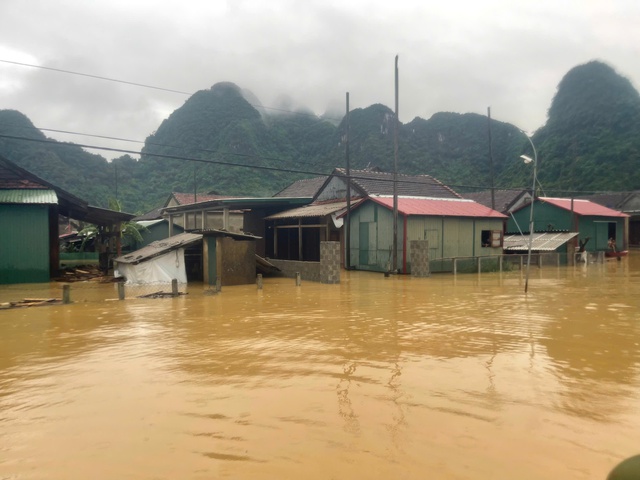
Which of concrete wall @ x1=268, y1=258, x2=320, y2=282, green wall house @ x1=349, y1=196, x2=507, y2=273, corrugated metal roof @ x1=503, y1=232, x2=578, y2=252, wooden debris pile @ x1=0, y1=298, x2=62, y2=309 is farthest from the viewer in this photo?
corrugated metal roof @ x1=503, y1=232, x2=578, y2=252

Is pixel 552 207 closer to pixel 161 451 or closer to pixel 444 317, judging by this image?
pixel 444 317

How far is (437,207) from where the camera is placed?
2481 cm

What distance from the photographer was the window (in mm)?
24891

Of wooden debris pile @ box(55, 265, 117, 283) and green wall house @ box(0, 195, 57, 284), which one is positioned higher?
green wall house @ box(0, 195, 57, 284)

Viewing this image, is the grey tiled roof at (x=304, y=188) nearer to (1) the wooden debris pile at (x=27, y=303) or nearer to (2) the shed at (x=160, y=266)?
(2) the shed at (x=160, y=266)

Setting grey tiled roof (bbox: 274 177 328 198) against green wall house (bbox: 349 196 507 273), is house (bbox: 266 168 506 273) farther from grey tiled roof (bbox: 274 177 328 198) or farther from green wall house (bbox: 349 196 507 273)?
grey tiled roof (bbox: 274 177 328 198)

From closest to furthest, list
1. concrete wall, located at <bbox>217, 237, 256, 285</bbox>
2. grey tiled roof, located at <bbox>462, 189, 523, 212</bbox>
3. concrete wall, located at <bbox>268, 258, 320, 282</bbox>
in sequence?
concrete wall, located at <bbox>217, 237, 256, 285</bbox>
concrete wall, located at <bbox>268, 258, 320, 282</bbox>
grey tiled roof, located at <bbox>462, 189, 523, 212</bbox>

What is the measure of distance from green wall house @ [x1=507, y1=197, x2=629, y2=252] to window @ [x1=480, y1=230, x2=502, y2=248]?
28.1 feet

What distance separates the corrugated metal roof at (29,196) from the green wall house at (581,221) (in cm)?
2899

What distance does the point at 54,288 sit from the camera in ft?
58.5

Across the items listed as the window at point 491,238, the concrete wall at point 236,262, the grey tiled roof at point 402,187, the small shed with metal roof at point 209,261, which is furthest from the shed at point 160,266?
the window at point 491,238

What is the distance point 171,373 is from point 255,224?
2052 cm

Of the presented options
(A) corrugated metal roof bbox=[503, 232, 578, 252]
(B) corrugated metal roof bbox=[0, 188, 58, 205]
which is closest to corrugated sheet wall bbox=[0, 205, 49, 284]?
(B) corrugated metal roof bbox=[0, 188, 58, 205]

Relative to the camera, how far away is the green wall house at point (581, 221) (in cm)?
3234
